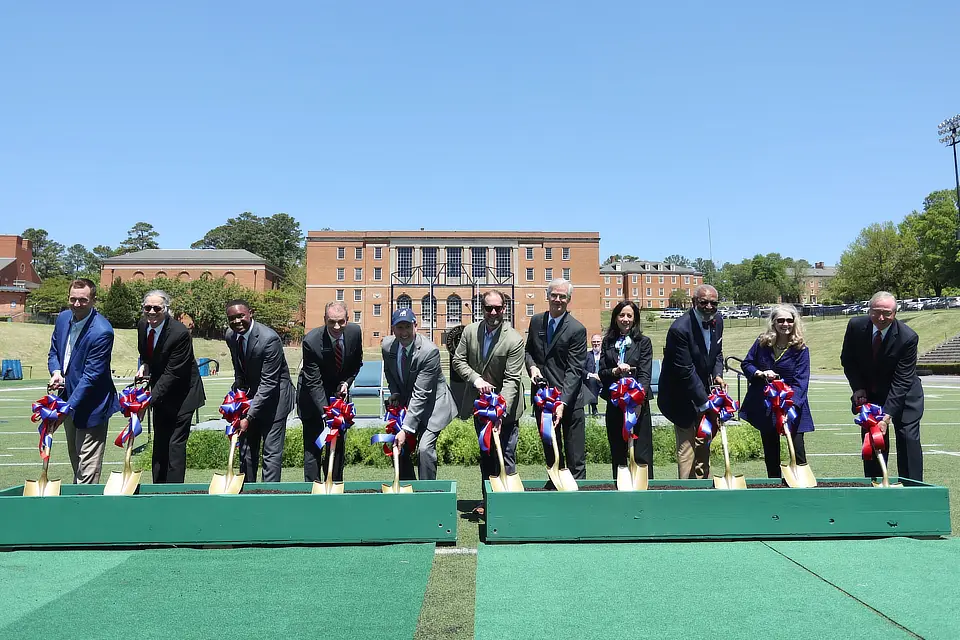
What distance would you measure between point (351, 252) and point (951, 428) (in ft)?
244

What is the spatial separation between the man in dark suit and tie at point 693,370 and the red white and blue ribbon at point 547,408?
42.6 inches

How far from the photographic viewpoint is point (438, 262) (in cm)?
8062

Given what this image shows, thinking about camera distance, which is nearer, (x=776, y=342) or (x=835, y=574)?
(x=835, y=574)

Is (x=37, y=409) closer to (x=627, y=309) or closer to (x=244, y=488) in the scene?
(x=244, y=488)

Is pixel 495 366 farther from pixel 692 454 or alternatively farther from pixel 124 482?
pixel 124 482

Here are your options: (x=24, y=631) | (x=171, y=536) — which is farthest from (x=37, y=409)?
(x=24, y=631)

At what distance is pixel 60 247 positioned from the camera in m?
120

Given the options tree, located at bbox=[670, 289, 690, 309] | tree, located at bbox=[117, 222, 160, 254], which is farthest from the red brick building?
tree, located at bbox=[670, 289, 690, 309]

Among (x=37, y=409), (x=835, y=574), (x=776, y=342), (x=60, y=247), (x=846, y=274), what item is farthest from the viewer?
(x=60, y=247)

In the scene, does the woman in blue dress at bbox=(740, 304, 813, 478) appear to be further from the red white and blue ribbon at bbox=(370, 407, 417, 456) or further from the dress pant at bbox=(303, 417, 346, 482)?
the dress pant at bbox=(303, 417, 346, 482)

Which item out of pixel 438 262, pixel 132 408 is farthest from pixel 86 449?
pixel 438 262

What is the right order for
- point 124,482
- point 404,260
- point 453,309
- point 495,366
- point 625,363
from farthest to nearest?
point 404,260, point 453,309, point 625,363, point 495,366, point 124,482

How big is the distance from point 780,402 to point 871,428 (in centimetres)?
74

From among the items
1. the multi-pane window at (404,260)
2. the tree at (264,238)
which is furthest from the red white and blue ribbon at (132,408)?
the tree at (264,238)
